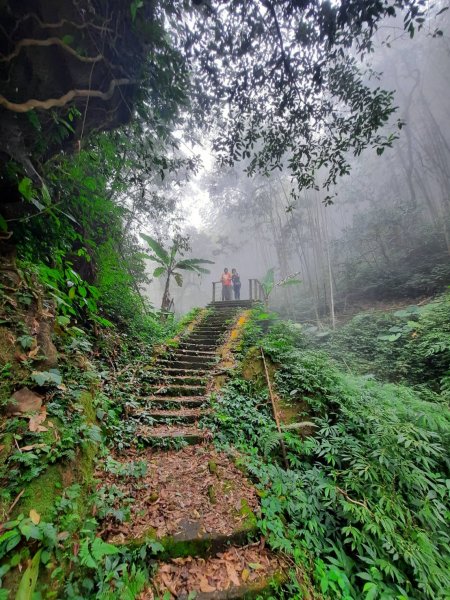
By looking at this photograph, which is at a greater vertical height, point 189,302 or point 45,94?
point 189,302

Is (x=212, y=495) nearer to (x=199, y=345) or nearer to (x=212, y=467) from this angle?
(x=212, y=467)

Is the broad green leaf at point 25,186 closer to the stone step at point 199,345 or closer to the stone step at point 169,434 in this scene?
the stone step at point 169,434

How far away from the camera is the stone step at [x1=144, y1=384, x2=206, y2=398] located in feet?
13.1

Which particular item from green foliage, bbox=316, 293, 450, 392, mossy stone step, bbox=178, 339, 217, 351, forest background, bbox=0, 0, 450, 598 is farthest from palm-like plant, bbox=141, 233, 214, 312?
green foliage, bbox=316, 293, 450, 392

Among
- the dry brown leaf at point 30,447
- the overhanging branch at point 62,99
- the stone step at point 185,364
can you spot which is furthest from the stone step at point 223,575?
the overhanging branch at point 62,99

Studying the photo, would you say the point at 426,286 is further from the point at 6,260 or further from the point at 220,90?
the point at 6,260

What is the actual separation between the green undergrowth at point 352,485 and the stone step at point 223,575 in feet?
0.41

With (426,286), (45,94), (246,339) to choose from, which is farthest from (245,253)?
(45,94)

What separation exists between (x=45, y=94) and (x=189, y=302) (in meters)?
33.5

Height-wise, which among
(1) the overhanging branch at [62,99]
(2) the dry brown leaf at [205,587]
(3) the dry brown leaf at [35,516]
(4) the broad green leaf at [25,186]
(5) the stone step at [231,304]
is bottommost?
(2) the dry brown leaf at [205,587]

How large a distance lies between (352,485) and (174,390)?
263 centimetres

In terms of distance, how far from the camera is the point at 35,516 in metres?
1.58

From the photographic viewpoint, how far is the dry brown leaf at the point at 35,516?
5.10 ft

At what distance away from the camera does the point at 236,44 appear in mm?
3744
